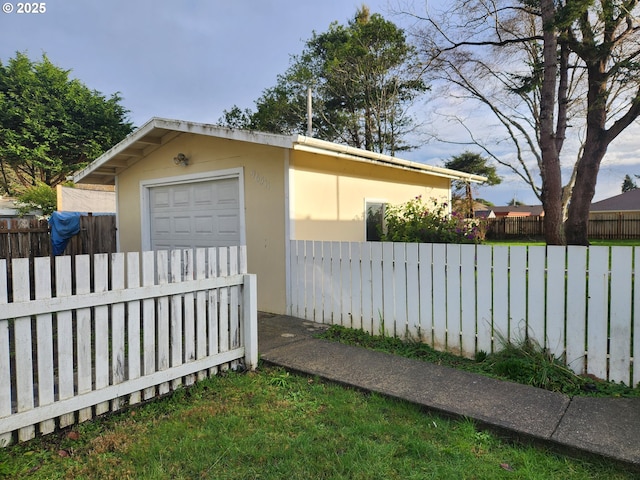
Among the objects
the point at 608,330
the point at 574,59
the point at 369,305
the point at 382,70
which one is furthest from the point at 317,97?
the point at 608,330

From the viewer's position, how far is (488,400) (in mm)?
2930

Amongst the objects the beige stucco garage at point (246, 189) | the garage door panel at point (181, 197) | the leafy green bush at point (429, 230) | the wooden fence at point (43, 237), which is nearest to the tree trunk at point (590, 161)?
the leafy green bush at point (429, 230)

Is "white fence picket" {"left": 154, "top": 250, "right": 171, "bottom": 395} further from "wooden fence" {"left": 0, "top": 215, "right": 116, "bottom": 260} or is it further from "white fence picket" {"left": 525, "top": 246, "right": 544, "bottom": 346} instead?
"wooden fence" {"left": 0, "top": 215, "right": 116, "bottom": 260}

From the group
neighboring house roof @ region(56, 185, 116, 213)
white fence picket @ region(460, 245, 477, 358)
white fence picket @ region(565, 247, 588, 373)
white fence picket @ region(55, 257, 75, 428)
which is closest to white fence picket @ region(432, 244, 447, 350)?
white fence picket @ region(460, 245, 477, 358)

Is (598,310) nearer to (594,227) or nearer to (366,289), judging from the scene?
(366,289)

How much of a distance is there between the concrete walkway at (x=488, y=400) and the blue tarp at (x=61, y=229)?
7.18 meters

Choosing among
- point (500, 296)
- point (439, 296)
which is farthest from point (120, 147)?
point (500, 296)

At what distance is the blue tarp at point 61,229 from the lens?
9.00 meters

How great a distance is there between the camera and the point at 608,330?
138 inches

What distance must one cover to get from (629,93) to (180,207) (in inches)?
539

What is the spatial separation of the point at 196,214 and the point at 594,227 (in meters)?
25.3

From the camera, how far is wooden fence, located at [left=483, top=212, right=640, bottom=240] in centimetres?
2252

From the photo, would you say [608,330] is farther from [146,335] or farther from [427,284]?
[146,335]

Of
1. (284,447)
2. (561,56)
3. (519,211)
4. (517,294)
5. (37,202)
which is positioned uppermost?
(561,56)
